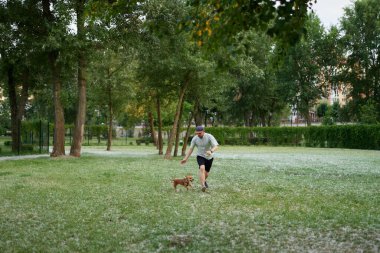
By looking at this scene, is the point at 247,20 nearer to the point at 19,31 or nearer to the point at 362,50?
the point at 19,31

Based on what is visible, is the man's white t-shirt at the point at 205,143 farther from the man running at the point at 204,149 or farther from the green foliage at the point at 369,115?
the green foliage at the point at 369,115

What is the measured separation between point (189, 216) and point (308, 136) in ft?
171

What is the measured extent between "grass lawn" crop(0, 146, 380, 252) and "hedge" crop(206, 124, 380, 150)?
36122 mm

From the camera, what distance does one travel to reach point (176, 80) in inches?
1323

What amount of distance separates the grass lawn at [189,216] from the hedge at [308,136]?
119 feet

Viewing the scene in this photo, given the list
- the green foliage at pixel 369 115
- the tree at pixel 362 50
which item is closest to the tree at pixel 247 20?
the green foliage at pixel 369 115

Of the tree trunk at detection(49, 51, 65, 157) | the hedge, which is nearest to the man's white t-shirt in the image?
the tree trunk at detection(49, 51, 65, 157)

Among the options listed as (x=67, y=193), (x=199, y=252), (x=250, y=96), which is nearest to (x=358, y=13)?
(x=250, y=96)

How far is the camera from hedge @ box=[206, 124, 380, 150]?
2008 inches

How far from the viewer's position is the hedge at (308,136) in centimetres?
5100

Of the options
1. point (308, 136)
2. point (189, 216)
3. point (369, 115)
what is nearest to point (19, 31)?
point (189, 216)

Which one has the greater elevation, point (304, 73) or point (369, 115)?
point (304, 73)

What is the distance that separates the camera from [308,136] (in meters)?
59.9

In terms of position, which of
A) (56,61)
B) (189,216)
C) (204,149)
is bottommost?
(189,216)
